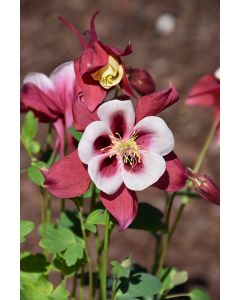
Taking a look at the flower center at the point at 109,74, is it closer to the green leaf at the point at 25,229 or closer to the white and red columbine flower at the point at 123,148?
the white and red columbine flower at the point at 123,148

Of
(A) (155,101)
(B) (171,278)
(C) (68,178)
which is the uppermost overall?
(A) (155,101)

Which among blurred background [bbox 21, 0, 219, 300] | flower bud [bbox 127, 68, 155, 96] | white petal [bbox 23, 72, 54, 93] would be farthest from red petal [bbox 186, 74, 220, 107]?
blurred background [bbox 21, 0, 219, 300]

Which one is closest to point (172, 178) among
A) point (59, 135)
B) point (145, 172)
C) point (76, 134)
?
point (145, 172)

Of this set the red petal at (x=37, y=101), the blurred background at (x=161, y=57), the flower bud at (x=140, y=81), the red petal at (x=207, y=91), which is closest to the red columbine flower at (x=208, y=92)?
the red petal at (x=207, y=91)

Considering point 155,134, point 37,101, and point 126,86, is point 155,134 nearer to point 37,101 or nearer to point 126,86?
point 126,86

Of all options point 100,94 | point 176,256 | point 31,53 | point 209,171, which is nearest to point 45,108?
point 100,94

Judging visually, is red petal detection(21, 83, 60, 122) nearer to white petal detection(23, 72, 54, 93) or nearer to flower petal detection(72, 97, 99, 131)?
white petal detection(23, 72, 54, 93)

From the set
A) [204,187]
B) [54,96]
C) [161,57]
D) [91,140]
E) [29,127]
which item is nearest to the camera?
[91,140]
